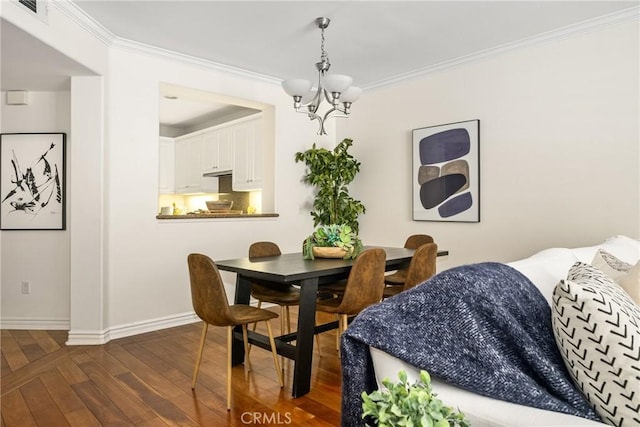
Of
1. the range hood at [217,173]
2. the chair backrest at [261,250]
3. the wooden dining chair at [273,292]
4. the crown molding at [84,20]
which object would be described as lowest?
the wooden dining chair at [273,292]

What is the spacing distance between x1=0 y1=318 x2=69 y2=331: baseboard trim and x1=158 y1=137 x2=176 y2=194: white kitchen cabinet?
10.8 ft

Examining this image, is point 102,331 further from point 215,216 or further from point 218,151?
point 218,151

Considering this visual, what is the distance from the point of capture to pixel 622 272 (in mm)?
1650

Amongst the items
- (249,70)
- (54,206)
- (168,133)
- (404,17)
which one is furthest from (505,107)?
(168,133)

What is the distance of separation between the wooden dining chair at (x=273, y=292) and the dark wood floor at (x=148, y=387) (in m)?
0.42

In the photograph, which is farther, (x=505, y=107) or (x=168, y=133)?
(x=168, y=133)

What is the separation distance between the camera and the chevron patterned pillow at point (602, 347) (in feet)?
2.98

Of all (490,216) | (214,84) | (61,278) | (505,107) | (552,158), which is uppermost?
(214,84)

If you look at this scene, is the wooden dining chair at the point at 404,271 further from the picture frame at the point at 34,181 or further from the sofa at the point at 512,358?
the picture frame at the point at 34,181

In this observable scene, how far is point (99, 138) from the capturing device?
3633 millimetres

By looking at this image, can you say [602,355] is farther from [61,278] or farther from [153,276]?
[61,278]

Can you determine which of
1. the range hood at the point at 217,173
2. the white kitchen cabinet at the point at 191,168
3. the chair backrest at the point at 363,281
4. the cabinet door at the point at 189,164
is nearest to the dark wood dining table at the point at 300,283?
the chair backrest at the point at 363,281

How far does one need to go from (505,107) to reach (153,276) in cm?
361

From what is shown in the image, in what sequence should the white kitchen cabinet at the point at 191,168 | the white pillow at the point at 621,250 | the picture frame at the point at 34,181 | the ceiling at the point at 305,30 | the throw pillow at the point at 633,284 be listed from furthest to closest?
the white kitchen cabinet at the point at 191,168 → the picture frame at the point at 34,181 → the ceiling at the point at 305,30 → the white pillow at the point at 621,250 → the throw pillow at the point at 633,284
